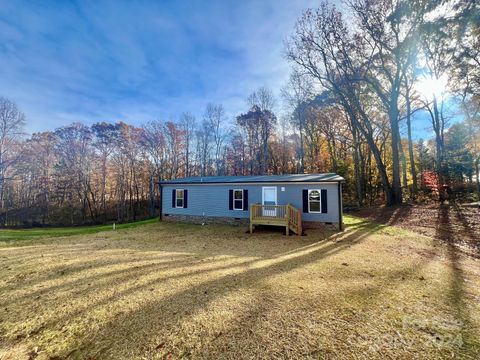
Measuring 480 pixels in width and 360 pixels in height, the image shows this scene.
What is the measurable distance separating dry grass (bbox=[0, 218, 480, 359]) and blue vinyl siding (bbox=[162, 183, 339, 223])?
4.23 m

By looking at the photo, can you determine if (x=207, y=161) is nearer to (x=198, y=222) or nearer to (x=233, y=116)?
(x=233, y=116)

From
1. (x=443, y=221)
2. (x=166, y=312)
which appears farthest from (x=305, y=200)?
(x=166, y=312)

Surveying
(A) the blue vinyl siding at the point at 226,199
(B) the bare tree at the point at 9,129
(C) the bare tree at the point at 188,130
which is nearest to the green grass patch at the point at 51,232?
(A) the blue vinyl siding at the point at 226,199

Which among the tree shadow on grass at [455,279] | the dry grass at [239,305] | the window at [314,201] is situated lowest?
the tree shadow on grass at [455,279]

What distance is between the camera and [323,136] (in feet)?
91.5

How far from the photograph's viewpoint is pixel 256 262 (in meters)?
6.20

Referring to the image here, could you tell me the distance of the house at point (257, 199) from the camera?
11031mm

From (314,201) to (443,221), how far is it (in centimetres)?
720

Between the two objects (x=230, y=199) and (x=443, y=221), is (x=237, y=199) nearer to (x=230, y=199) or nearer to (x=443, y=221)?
(x=230, y=199)

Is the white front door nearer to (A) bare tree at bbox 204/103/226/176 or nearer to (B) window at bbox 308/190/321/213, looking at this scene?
→ (B) window at bbox 308/190/321/213

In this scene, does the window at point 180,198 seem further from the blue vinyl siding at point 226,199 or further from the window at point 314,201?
the window at point 314,201

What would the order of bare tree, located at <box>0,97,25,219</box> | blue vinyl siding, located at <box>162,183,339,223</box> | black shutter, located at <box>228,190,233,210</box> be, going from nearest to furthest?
blue vinyl siding, located at <box>162,183,339,223</box> → black shutter, located at <box>228,190,233,210</box> → bare tree, located at <box>0,97,25,219</box>

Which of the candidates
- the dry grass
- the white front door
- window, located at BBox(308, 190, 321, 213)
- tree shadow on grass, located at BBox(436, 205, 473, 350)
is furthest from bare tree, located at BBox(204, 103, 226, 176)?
tree shadow on grass, located at BBox(436, 205, 473, 350)

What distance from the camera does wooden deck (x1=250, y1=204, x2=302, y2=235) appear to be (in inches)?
408
